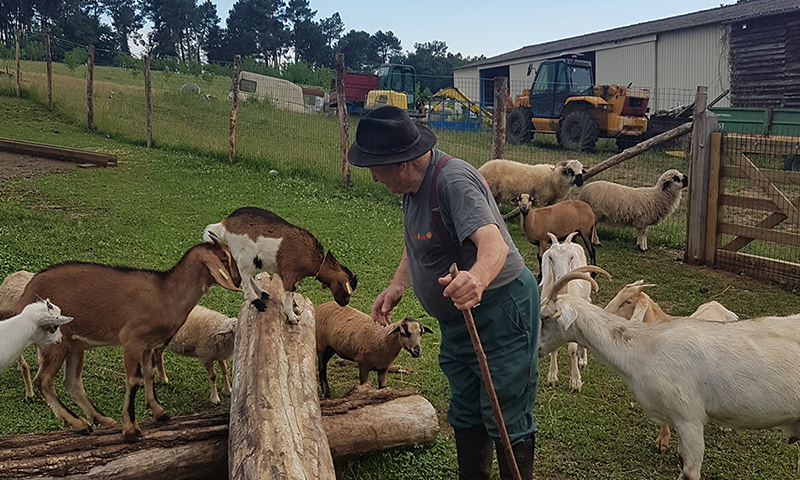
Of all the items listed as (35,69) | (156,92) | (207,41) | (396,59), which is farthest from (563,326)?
(396,59)

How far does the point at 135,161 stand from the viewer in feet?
48.2

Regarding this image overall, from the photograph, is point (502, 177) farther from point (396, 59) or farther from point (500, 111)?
point (396, 59)

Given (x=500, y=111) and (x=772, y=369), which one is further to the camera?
(x=500, y=111)

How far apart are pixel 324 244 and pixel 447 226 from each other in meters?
6.16

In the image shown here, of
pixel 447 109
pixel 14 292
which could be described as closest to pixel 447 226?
pixel 14 292

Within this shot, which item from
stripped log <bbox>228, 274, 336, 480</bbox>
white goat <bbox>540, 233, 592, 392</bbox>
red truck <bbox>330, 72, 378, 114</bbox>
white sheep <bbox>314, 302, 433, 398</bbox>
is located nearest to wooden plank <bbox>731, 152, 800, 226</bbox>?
white goat <bbox>540, 233, 592, 392</bbox>

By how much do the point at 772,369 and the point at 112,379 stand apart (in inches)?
184

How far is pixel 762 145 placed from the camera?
8383 millimetres

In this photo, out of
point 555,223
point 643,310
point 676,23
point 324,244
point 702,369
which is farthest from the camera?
point 676,23

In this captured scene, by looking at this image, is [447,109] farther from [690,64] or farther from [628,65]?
[690,64]

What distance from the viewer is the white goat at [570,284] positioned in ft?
18.2

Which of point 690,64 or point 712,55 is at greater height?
point 712,55

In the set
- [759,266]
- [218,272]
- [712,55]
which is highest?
[712,55]

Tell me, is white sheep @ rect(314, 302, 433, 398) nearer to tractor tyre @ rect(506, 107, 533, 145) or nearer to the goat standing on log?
the goat standing on log
